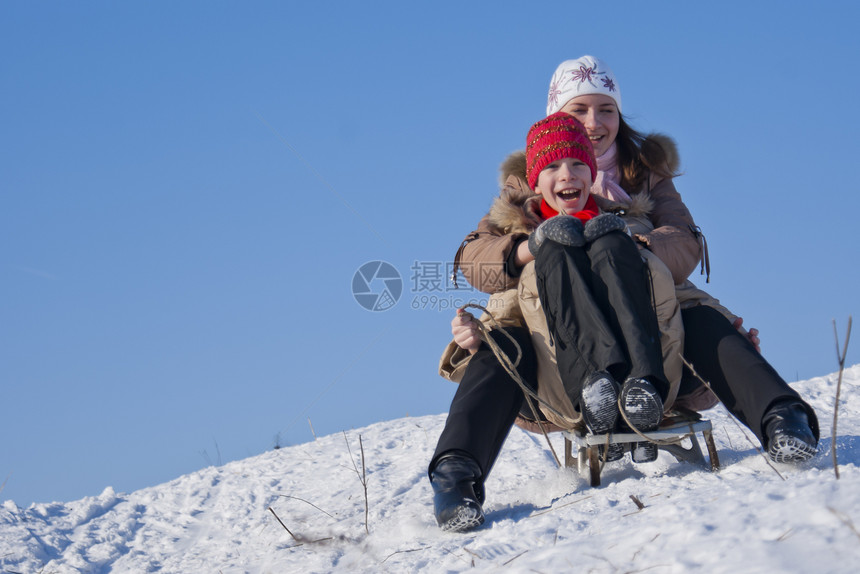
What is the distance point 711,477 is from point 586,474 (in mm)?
598

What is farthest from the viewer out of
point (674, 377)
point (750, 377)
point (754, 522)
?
point (674, 377)

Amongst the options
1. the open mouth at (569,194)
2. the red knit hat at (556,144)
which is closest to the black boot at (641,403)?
the open mouth at (569,194)

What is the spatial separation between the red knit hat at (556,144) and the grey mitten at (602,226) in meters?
0.63

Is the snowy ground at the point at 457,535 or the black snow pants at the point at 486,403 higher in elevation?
the black snow pants at the point at 486,403

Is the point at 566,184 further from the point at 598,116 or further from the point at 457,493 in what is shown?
the point at 457,493

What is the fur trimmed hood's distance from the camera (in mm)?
2990

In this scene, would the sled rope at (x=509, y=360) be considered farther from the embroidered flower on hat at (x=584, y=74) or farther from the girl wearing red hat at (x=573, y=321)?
the embroidered flower on hat at (x=584, y=74)

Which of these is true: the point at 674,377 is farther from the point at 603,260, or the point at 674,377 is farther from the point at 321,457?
the point at 321,457

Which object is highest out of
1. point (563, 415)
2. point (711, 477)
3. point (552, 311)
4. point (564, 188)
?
→ point (564, 188)

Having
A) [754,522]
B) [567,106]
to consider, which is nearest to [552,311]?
[754,522]

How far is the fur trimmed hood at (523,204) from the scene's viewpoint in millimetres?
2990

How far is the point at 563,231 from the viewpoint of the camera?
247 cm

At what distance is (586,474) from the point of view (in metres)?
2.76

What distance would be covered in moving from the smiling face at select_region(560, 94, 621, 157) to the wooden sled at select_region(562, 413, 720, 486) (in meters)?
1.38
